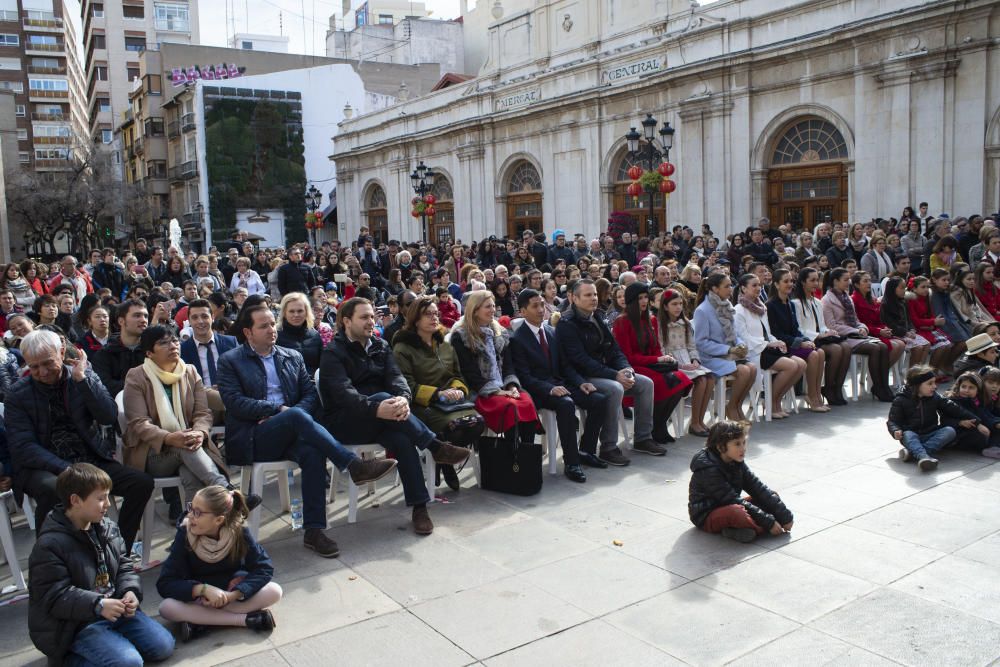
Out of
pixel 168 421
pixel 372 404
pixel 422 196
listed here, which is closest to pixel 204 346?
pixel 168 421

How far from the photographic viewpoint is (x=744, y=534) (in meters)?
5.35

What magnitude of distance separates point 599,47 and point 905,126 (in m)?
10.9

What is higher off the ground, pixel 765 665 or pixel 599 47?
pixel 599 47

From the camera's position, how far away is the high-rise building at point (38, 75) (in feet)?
240

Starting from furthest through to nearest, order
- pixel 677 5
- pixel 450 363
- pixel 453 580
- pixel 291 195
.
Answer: pixel 291 195, pixel 677 5, pixel 450 363, pixel 453 580

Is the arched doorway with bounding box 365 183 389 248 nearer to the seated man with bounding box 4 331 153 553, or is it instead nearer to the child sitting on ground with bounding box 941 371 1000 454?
the child sitting on ground with bounding box 941 371 1000 454

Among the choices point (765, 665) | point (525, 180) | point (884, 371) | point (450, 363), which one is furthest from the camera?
point (525, 180)

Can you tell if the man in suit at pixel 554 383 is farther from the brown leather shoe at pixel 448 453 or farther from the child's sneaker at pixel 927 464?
the child's sneaker at pixel 927 464

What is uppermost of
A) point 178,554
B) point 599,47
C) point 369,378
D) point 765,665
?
point 599,47

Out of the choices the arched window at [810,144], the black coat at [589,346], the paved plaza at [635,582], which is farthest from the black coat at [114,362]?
the arched window at [810,144]

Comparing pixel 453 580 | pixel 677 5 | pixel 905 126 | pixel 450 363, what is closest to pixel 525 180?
pixel 677 5

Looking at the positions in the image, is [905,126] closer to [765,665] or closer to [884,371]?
[884,371]

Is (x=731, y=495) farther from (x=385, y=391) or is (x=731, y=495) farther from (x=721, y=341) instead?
(x=721, y=341)

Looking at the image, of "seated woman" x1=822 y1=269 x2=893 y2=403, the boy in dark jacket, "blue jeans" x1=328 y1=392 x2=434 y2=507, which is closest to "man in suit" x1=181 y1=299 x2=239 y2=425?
"blue jeans" x1=328 y1=392 x2=434 y2=507
